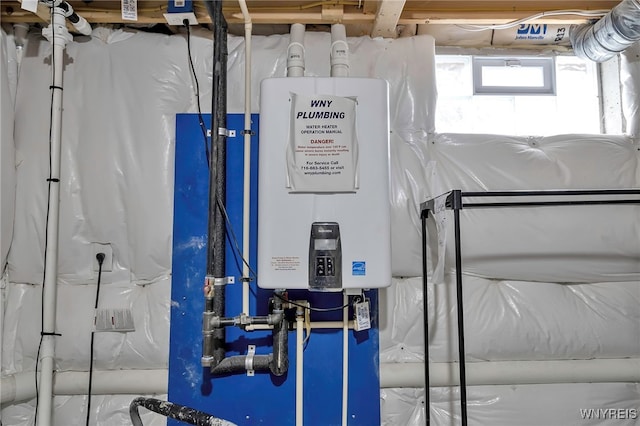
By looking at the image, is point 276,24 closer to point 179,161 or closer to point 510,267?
point 179,161

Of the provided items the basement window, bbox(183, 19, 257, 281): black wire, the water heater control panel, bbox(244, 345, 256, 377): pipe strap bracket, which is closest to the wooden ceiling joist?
bbox(183, 19, 257, 281): black wire

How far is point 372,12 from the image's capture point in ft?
4.59

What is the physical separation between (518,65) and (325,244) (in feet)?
4.31

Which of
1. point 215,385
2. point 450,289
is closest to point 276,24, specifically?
point 450,289

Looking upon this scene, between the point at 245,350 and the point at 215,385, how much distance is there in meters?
0.17

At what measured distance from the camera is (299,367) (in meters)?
1.32

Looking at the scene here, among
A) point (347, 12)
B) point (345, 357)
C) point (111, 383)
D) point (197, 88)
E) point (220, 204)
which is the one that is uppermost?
point (347, 12)

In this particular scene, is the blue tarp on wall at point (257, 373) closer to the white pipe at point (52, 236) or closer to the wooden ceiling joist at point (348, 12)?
the white pipe at point (52, 236)

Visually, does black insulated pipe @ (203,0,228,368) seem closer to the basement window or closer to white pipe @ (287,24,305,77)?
white pipe @ (287,24,305,77)

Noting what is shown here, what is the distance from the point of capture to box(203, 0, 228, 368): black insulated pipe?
49.2 inches

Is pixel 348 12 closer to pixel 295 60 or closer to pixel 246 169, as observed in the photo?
pixel 295 60

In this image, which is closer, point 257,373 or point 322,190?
point 322,190

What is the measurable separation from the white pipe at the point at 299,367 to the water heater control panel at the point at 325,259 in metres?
0.28

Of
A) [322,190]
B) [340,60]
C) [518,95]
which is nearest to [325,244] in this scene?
[322,190]
